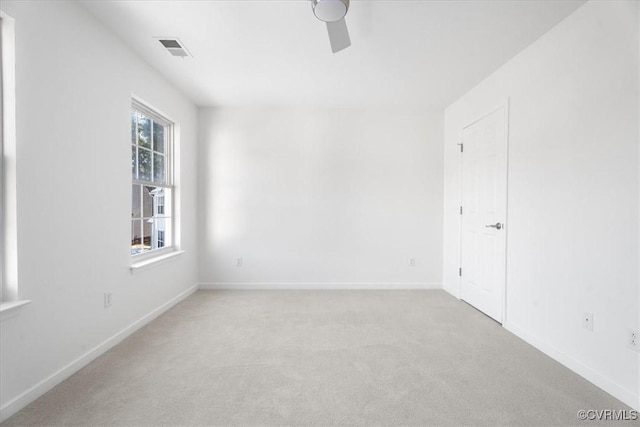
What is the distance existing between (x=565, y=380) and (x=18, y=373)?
10.6 feet

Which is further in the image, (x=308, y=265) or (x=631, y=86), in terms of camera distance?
(x=308, y=265)

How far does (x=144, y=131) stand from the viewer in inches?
113

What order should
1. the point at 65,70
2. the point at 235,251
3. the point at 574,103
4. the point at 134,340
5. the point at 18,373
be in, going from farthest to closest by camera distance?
the point at 235,251, the point at 134,340, the point at 574,103, the point at 65,70, the point at 18,373

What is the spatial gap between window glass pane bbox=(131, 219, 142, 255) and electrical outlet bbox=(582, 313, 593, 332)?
3.57 m

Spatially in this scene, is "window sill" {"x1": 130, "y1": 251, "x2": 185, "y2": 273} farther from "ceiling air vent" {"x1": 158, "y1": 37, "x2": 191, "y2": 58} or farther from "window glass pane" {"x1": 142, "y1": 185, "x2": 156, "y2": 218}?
"ceiling air vent" {"x1": 158, "y1": 37, "x2": 191, "y2": 58}

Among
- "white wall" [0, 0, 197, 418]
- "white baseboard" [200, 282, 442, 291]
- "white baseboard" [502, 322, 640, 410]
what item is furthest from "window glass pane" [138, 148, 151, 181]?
"white baseboard" [502, 322, 640, 410]

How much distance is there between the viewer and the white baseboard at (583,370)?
1.62 m

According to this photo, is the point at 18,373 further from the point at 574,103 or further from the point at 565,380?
the point at 574,103

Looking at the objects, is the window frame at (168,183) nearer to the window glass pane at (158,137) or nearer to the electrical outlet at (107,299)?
the window glass pane at (158,137)

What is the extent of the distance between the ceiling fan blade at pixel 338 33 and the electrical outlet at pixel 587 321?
2.38m

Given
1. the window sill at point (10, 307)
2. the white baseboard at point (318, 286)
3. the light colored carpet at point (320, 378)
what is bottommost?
the light colored carpet at point (320, 378)

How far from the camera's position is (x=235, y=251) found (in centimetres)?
393

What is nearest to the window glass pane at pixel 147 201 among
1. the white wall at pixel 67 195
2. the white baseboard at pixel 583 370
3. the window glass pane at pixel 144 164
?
the window glass pane at pixel 144 164

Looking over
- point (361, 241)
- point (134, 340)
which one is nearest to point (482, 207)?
point (361, 241)
